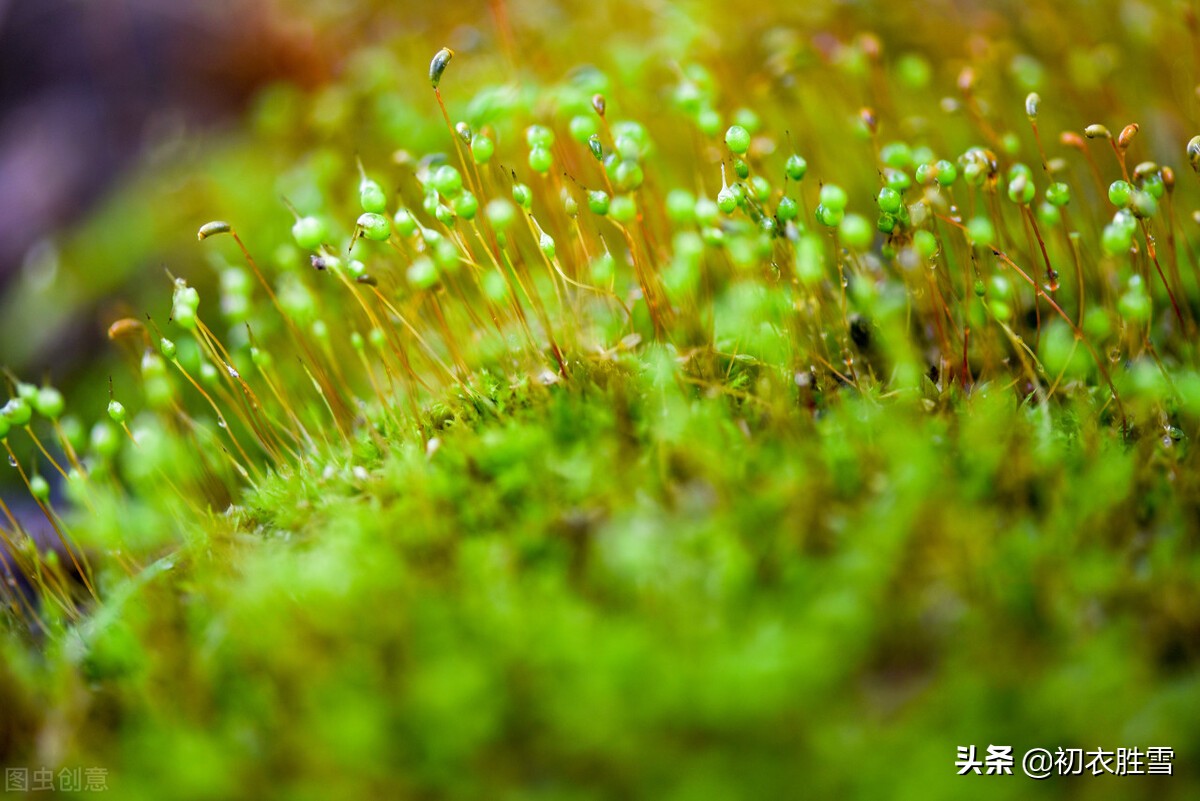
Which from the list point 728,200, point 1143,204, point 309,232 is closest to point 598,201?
point 728,200

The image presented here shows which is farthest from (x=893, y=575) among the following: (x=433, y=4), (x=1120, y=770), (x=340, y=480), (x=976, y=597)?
(x=433, y=4)

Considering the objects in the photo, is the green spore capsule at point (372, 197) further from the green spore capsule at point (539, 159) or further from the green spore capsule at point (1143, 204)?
the green spore capsule at point (1143, 204)

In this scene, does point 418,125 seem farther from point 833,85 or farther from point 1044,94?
point 1044,94

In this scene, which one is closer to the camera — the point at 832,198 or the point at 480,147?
the point at 832,198

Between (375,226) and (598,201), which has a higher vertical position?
(598,201)

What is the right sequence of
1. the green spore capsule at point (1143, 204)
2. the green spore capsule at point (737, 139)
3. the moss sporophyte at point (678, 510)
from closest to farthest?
1. the moss sporophyte at point (678, 510)
2. the green spore capsule at point (1143, 204)
3. the green spore capsule at point (737, 139)

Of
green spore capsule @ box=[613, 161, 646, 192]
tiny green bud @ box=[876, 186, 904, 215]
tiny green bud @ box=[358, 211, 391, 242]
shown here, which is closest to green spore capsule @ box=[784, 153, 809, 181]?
tiny green bud @ box=[876, 186, 904, 215]

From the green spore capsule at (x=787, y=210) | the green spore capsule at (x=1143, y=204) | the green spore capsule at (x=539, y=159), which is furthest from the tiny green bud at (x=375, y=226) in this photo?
the green spore capsule at (x=1143, y=204)

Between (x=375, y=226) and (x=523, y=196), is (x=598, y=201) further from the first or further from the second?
(x=375, y=226)

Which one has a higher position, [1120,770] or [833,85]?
[833,85]
